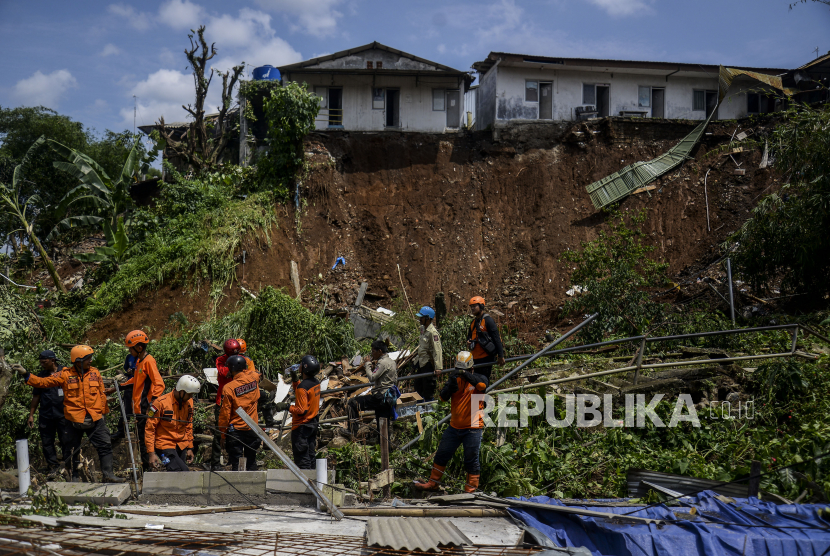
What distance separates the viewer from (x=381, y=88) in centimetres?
2131

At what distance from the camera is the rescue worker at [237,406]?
6.95 m

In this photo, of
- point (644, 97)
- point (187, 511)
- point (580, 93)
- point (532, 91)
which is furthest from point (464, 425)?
point (644, 97)

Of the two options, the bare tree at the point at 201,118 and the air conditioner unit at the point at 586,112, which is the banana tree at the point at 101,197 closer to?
the bare tree at the point at 201,118

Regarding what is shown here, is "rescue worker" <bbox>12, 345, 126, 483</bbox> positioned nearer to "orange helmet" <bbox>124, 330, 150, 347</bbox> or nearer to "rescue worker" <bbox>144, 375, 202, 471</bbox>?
"orange helmet" <bbox>124, 330, 150, 347</bbox>

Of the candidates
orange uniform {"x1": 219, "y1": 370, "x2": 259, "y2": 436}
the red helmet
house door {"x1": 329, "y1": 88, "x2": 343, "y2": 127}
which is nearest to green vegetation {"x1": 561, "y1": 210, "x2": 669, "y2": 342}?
the red helmet

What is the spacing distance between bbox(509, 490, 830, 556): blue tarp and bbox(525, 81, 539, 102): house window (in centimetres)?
1809

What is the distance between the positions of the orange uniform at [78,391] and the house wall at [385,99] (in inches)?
595

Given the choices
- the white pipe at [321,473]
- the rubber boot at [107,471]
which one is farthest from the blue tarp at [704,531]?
the rubber boot at [107,471]

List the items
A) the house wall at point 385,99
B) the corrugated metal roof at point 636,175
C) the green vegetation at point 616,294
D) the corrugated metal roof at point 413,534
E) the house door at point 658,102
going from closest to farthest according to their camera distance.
Result: the corrugated metal roof at point 413,534
the green vegetation at point 616,294
the corrugated metal roof at point 636,175
the house wall at point 385,99
the house door at point 658,102

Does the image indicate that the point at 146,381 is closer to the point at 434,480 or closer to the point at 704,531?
the point at 434,480

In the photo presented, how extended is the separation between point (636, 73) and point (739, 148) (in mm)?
4803

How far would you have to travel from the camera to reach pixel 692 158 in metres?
20.6

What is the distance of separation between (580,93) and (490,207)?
562cm

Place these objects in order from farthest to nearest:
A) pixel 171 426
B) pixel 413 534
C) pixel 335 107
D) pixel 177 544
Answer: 1. pixel 335 107
2. pixel 171 426
3. pixel 413 534
4. pixel 177 544
